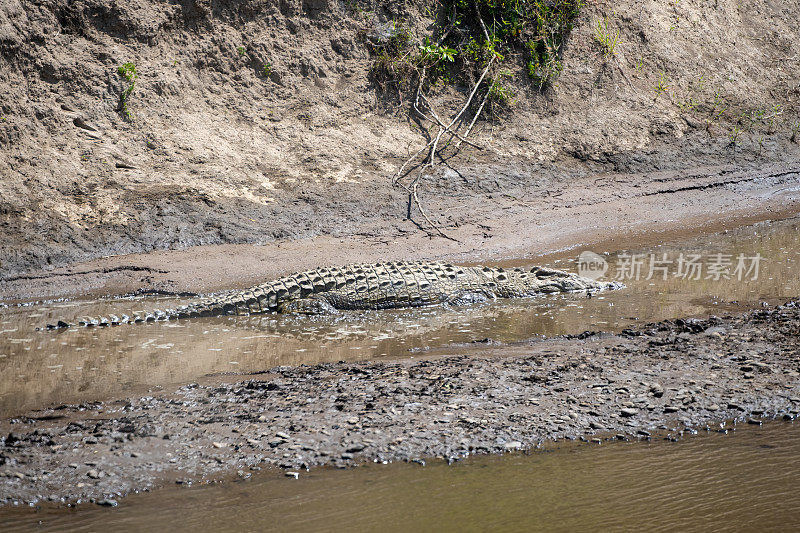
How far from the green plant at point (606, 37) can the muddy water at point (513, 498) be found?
33.1ft

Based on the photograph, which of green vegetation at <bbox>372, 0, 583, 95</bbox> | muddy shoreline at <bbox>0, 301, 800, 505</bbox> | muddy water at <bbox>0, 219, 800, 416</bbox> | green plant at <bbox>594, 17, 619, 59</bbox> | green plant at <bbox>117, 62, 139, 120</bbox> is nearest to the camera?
muddy shoreline at <bbox>0, 301, 800, 505</bbox>

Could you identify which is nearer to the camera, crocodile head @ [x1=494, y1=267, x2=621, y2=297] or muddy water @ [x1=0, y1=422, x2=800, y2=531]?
muddy water @ [x1=0, y1=422, x2=800, y2=531]

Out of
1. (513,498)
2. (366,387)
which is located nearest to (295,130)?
(366,387)

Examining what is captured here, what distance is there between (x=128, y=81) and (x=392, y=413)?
768 centimetres

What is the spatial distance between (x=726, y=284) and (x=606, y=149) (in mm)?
4654

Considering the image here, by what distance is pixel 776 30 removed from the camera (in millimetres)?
14641

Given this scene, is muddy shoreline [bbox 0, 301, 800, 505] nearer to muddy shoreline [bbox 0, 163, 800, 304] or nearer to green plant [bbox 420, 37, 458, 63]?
muddy shoreline [bbox 0, 163, 800, 304]

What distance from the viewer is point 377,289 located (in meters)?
7.16

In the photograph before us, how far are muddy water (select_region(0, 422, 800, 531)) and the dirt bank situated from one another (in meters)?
5.04

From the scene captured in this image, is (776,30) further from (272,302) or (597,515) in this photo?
(597,515)

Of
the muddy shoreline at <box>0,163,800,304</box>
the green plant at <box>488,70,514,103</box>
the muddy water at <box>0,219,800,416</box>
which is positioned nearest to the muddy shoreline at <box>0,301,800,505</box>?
the muddy water at <box>0,219,800,416</box>

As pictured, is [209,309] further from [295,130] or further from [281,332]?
[295,130]

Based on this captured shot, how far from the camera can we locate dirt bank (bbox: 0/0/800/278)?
8.77m

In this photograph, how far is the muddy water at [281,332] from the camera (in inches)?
201
